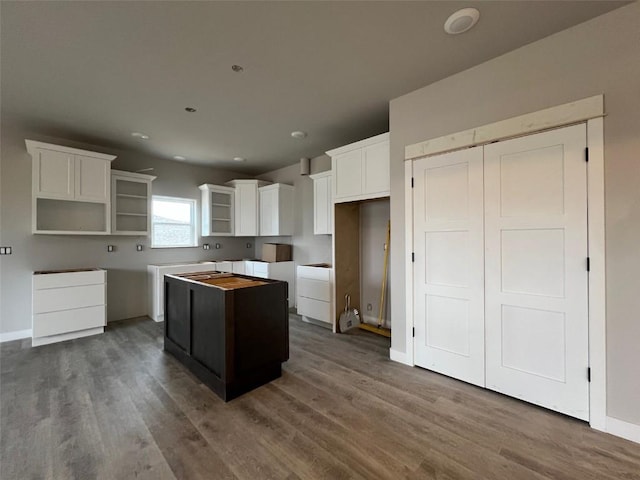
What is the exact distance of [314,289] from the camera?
424 cm

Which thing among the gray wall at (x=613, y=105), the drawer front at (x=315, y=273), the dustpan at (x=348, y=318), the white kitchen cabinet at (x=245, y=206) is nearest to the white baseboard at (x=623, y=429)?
the gray wall at (x=613, y=105)

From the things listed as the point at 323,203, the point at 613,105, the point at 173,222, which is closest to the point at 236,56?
the point at 323,203

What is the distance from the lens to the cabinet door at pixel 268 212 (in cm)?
537

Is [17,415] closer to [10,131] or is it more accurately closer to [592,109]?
[10,131]

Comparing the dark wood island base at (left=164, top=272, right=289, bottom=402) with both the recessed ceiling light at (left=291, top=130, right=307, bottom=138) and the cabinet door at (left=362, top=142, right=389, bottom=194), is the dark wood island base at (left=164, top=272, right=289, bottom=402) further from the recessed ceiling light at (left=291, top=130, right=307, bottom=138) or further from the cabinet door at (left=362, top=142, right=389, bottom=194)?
the recessed ceiling light at (left=291, top=130, right=307, bottom=138)

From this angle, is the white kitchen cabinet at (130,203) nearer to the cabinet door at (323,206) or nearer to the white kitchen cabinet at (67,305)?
the white kitchen cabinet at (67,305)

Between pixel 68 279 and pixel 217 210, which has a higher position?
pixel 217 210

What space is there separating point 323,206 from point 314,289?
1.31m

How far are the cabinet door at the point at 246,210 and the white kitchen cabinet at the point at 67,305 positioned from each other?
2.41 m

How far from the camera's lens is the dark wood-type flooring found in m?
1.58

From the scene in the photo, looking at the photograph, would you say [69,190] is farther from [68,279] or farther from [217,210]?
[217,210]

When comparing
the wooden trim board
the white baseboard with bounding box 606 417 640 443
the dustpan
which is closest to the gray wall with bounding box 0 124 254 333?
the dustpan

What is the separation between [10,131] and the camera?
144 inches

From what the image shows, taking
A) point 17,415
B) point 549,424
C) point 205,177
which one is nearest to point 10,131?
point 205,177
